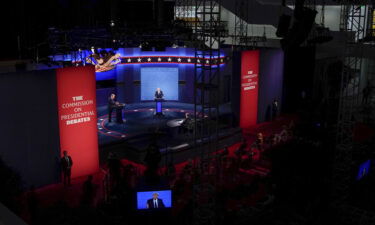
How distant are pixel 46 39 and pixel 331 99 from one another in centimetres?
1194

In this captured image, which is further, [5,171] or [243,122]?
[243,122]

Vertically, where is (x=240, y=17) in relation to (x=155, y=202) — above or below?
above

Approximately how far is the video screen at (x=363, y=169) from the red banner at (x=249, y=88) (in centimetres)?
681

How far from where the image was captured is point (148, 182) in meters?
8.70

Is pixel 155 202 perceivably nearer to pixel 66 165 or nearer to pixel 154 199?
pixel 154 199

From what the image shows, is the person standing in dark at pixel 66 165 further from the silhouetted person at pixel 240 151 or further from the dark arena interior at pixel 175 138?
the silhouetted person at pixel 240 151

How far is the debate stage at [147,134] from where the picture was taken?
1327 cm

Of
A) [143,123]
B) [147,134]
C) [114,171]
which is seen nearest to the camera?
[114,171]

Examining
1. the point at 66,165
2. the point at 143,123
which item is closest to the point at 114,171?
the point at 66,165

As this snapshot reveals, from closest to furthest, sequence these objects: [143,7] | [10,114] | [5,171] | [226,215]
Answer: [5,171], [226,215], [10,114], [143,7]

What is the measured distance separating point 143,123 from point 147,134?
2080 mm

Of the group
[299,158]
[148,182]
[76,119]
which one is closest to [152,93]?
[76,119]

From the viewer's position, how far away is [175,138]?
14.7m

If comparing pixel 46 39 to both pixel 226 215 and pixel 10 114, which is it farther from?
pixel 226 215
